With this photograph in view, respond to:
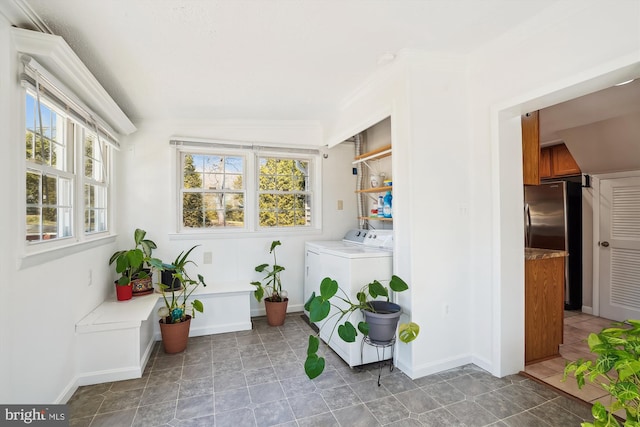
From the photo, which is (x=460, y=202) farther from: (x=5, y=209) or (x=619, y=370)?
(x=5, y=209)

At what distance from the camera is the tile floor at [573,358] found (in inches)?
80.1

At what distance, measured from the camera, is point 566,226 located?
3.59m

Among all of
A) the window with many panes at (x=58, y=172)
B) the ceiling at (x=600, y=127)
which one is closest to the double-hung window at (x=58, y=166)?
the window with many panes at (x=58, y=172)

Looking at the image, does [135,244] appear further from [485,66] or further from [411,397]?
[485,66]

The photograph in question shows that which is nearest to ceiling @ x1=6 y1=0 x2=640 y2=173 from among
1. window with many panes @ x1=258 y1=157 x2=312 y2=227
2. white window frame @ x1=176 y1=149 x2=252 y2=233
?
white window frame @ x1=176 y1=149 x2=252 y2=233

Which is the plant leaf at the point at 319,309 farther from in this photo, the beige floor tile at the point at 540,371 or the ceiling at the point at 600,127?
the ceiling at the point at 600,127

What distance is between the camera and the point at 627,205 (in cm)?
328

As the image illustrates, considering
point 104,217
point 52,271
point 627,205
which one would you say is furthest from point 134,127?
point 627,205

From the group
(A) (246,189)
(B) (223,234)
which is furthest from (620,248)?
(B) (223,234)

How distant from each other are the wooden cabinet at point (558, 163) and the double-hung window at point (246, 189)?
3185 millimetres

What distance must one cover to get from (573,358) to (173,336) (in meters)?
3.45

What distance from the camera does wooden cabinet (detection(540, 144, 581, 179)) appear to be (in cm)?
380

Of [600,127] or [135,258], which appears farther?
[600,127]

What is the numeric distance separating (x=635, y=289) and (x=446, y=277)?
8.29ft
